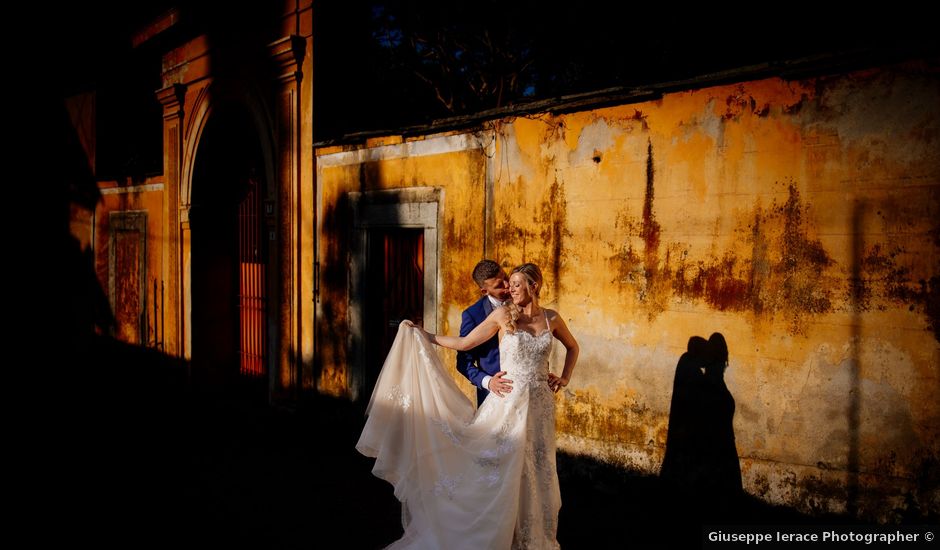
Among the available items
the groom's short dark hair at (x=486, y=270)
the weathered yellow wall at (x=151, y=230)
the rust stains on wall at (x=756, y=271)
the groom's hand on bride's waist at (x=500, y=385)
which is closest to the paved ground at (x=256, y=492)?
the groom's hand on bride's waist at (x=500, y=385)

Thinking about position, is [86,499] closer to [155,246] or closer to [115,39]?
[155,246]

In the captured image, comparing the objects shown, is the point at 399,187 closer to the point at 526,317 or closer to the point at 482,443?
the point at 526,317

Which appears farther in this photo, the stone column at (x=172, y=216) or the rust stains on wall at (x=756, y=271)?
the stone column at (x=172, y=216)

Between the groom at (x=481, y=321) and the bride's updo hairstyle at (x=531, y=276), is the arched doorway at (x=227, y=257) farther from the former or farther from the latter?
the bride's updo hairstyle at (x=531, y=276)

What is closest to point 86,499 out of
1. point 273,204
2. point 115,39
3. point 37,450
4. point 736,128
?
point 37,450

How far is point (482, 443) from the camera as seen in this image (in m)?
4.49

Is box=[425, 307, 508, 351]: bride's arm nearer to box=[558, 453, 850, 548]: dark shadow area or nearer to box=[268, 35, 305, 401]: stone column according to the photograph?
box=[558, 453, 850, 548]: dark shadow area

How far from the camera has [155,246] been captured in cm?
1284

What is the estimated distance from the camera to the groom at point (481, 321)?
5051 mm

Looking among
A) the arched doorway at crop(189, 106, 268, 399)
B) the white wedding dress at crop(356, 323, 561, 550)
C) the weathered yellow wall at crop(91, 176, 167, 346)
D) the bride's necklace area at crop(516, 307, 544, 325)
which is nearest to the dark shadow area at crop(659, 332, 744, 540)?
the white wedding dress at crop(356, 323, 561, 550)

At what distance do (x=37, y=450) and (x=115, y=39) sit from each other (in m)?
9.92

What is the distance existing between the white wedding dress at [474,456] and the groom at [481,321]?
273mm

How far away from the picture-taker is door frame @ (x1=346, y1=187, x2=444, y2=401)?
24.4 ft

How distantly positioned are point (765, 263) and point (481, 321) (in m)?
2.28
